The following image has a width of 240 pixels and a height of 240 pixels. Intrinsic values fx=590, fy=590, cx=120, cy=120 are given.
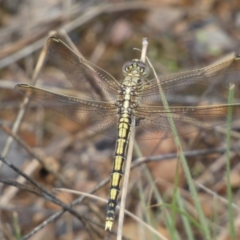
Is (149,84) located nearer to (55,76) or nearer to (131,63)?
(131,63)

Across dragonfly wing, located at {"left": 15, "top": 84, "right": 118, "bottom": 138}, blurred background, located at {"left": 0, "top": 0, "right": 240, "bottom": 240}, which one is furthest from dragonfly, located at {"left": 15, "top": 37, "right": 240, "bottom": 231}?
blurred background, located at {"left": 0, "top": 0, "right": 240, "bottom": 240}

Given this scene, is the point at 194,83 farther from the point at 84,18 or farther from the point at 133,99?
the point at 84,18

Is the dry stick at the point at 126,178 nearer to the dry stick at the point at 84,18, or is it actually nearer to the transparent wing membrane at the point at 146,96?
the transparent wing membrane at the point at 146,96

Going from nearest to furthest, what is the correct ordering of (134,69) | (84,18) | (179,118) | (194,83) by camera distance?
(179,118)
(194,83)
(134,69)
(84,18)

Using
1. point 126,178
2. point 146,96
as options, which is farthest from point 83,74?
point 126,178

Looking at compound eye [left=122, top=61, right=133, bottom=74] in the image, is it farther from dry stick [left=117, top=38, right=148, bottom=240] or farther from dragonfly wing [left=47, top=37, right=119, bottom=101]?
dry stick [left=117, top=38, right=148, bottom=240]

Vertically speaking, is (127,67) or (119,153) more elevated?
(127,67)

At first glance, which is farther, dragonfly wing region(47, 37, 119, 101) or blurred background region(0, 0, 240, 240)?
blurred background region(0, 0, 240, 240)
